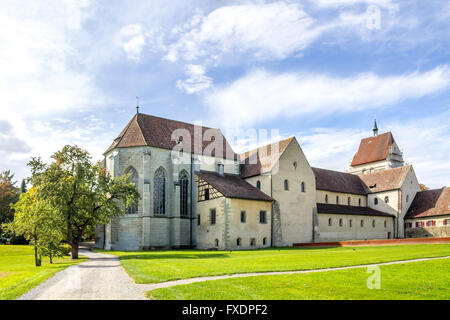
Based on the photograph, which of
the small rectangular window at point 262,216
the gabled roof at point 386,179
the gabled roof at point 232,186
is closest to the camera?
the gabled roof at point 232,186

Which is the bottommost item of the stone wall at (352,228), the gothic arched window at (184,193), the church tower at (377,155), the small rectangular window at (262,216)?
the stone wall at (352,228)

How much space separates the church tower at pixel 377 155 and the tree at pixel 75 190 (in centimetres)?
5555

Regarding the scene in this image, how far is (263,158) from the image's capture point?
5072cm

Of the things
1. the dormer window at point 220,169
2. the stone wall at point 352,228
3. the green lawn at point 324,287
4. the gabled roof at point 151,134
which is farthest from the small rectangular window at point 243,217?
the green lawn at point 324,287

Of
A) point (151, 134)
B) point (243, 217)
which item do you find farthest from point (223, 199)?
point (151, 134)

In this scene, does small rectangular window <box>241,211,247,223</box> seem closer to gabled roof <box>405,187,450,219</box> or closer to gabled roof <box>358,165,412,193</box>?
gabled roof <box>358,165,412,193</box>

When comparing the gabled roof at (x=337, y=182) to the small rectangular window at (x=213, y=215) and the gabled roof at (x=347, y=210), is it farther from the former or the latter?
the small rectangular window at (x=213, y=215)

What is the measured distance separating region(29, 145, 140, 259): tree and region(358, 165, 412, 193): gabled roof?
4252cm

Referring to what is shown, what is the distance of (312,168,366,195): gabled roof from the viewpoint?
57.8 m

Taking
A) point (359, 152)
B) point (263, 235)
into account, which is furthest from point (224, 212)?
point (359, 152)

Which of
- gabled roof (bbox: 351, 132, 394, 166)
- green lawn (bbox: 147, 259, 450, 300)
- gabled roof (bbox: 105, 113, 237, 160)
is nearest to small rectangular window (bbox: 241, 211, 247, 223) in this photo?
gabled roof (bbox: 105, 113, 237, 160)

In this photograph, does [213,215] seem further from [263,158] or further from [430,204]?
[430,204]

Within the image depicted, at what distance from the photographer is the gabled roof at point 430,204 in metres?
56.5

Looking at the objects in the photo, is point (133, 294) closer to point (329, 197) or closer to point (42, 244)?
point (42, 244)
